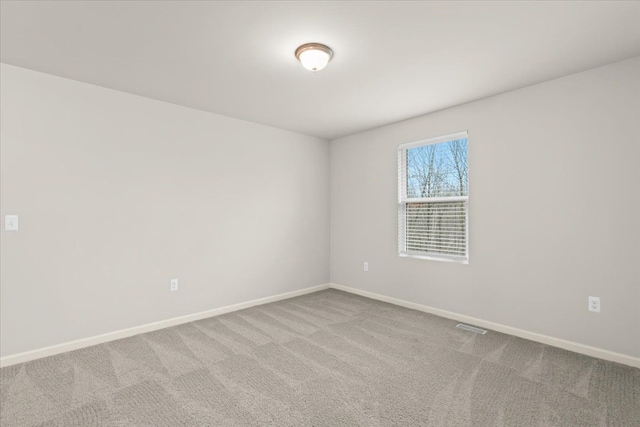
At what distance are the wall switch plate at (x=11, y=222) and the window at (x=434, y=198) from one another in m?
3.98

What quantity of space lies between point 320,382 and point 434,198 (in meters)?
2.59

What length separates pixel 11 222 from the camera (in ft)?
8.57

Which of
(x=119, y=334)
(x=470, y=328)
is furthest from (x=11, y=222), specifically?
(x=470, y=328)

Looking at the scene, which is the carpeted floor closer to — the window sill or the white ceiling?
the window sill

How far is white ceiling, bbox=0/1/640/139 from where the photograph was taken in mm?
1963

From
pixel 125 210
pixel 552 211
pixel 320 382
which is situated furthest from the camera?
pixel 125 210

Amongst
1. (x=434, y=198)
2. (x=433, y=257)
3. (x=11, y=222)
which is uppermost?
(x=434, y=198)

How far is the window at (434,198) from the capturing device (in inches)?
145

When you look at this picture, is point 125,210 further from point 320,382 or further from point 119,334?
point 320,382

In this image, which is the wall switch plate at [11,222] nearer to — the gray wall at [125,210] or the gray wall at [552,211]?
the gray wall at [125,210]

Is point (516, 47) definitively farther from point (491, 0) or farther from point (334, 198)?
point (334, 198)

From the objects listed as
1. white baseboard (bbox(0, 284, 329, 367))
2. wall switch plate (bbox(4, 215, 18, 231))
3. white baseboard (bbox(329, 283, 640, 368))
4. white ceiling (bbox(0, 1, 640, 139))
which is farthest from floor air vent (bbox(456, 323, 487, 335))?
wall switch plate (bbox(4, 215, 18, 231))

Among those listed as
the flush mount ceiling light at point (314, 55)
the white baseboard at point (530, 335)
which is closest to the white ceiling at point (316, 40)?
the flush mount ceiling light at point (314, 55)

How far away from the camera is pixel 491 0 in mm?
1873
